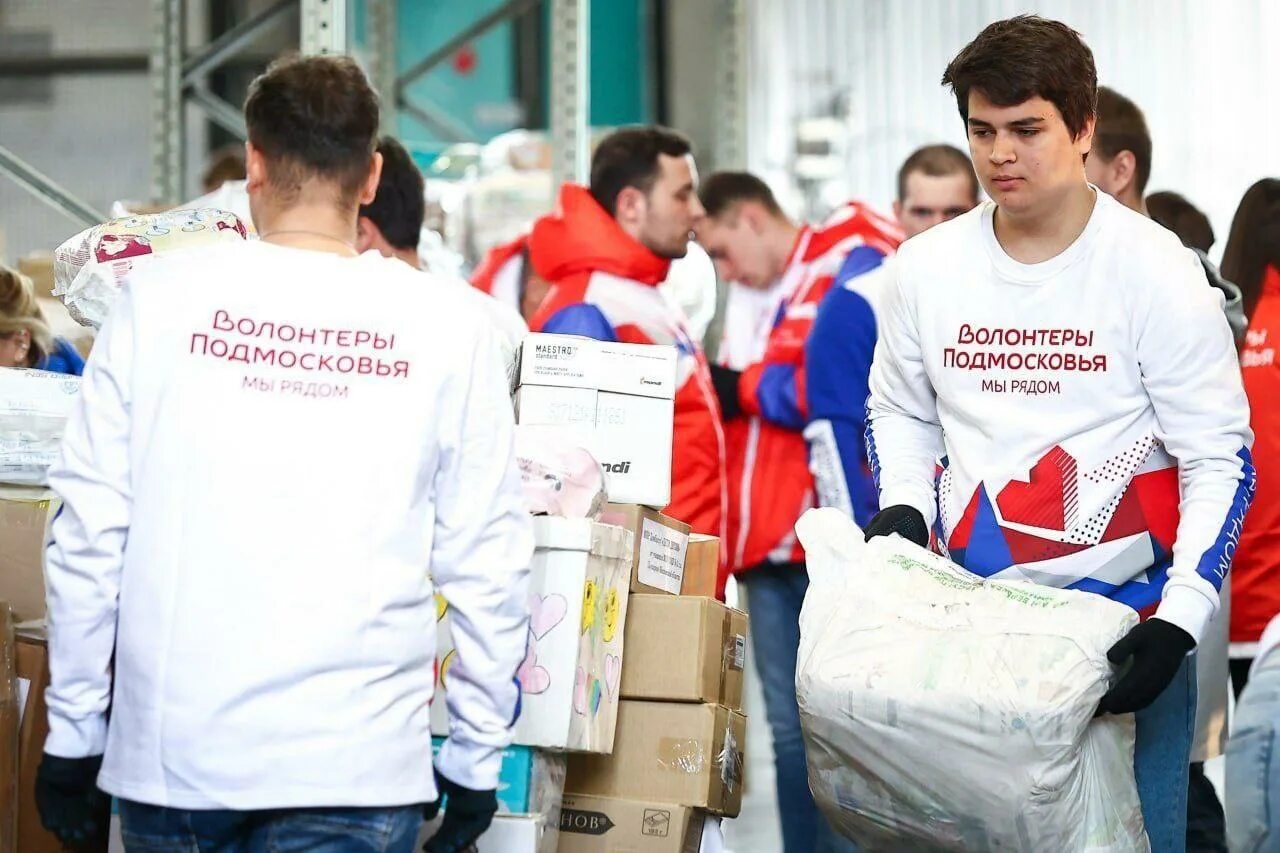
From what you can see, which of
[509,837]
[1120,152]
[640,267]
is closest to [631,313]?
[640,267]

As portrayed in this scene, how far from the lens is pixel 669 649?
2.90m

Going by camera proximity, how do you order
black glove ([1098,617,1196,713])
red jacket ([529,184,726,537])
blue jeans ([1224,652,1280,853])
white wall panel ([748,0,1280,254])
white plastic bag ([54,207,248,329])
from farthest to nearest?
white wall panel ([748,0,1280,254]) → red jacket ([529,184,726,537]) → white plastic bag ([54,207,248,329]) → black glove ([1098,617,1196,713]) → blue jeans ([1224,652,1280,853])

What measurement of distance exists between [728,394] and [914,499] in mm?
1731

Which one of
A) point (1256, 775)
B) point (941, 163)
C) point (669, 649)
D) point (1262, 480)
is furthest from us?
point (941, 163)

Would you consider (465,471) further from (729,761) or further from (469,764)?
(729,761)

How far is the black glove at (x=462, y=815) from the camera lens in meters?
2.15

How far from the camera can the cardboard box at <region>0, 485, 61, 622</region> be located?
3.00 m

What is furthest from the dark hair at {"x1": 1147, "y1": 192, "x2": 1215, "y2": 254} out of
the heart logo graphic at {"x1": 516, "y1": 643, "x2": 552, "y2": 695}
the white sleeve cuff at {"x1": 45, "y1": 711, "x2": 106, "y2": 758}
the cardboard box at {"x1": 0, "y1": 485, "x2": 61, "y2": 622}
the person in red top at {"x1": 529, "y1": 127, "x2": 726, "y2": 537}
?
the white sleeve cuff at {"x1": 45, "y1": 711, "x2": 106, "y2": 758}

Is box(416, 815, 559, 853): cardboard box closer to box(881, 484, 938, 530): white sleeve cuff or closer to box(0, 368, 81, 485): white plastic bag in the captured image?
box(881, 484, 938, 530): white sleeve cuff

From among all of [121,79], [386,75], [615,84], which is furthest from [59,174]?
[615,84]

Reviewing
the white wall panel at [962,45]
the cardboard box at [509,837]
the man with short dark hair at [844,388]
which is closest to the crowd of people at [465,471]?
the cardboard box at [509,837]

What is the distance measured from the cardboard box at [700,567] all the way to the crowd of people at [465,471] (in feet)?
1.96

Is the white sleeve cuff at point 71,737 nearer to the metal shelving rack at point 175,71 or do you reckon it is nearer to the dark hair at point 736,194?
the dark hair at point 736,194

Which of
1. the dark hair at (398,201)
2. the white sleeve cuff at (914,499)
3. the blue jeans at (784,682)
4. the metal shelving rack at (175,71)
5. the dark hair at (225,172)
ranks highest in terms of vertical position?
the metal shelving rack at (175,71)
